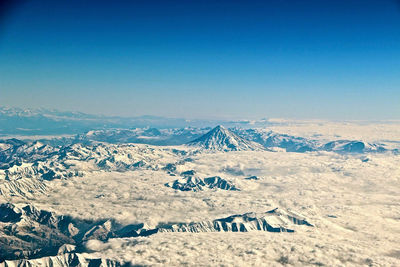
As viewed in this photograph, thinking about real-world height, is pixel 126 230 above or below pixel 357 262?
below

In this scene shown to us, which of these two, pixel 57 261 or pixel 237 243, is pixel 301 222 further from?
pixel 57 261

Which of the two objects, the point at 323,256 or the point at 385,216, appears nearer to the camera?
the point at 323,256

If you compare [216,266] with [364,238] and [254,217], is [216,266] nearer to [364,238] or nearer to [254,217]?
[254,217]

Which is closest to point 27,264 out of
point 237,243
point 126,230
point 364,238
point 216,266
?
point 126,230

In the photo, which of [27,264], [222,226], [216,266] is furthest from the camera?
→ [222,226]

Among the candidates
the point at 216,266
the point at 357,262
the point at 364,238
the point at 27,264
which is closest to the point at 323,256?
the point at 357,262

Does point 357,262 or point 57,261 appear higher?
point 357,262

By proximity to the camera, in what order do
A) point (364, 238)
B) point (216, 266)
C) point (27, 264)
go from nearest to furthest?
point (216, 266) → point (27, 264) → point (364, 238)

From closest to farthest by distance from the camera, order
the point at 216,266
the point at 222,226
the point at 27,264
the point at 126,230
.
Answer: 1. the point at 216,266
2. the point at 27,264
3. the point at 222,226
4. the point at 126,230

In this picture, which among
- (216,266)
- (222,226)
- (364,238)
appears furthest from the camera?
(222,226)
